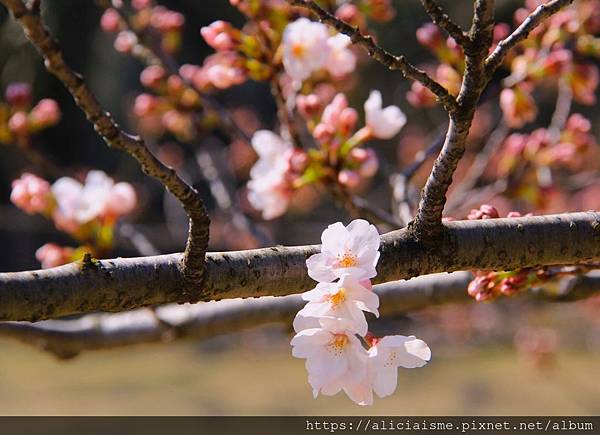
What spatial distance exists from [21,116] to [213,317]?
0.52 meters

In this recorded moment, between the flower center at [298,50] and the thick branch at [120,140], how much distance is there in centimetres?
48

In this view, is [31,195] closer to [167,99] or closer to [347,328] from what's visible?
[167,99]

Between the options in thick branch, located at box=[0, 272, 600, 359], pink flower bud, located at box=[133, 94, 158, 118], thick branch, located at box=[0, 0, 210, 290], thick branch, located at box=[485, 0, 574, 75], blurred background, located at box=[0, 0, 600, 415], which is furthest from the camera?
blurred background, located at box=[0, 0, 600, 415]

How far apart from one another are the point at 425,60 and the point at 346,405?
6.49 ft

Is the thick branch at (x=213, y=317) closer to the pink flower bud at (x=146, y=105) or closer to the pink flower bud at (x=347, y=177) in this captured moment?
the pink flower bud at (x=347, y=177)

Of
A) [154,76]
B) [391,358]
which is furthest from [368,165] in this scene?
[154,76]

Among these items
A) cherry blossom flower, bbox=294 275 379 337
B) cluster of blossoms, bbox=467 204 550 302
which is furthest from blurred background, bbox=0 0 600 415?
cherry blossom flower, bbox=294 275 379 337

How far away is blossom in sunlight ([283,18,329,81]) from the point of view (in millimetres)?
916

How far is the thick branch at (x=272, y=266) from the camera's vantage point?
0.47 metres

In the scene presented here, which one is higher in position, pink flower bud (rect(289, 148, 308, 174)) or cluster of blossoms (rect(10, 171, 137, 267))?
cluster of blossoms (rect(10, 171, 137, 267))

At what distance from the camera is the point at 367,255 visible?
522 millimetres

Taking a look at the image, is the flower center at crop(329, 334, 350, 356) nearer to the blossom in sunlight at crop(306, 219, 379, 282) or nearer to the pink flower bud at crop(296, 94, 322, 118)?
the blossom in sunlight at crop(306, 219, 379, 282)

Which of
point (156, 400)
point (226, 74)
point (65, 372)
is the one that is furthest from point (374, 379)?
point (65, 372)
